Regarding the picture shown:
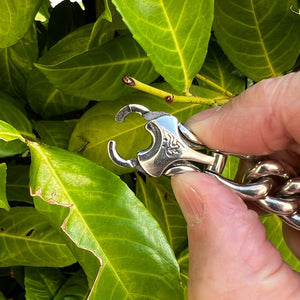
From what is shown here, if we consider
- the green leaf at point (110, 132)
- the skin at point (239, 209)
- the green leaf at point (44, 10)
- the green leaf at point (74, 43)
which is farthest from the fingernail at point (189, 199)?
the green leaf at point (44, 10)

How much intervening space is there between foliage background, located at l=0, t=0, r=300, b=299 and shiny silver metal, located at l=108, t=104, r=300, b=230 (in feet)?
0.09

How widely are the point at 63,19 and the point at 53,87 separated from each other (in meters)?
0.12

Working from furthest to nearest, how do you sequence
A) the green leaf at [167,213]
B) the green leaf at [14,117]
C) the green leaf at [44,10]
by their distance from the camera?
1. the green leaf at [44,10]
2. the green leaf at [167,213]
3. the green leaf at [14,117]

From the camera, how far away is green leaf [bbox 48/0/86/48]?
71 cm

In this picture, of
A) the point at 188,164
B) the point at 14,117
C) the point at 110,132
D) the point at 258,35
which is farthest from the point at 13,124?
the point at 258,35

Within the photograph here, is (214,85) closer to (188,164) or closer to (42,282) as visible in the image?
(188,164)

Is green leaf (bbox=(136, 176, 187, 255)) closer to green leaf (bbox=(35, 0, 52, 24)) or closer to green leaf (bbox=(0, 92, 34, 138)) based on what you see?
green leaf (bbox=(0, 92, 34, 138))

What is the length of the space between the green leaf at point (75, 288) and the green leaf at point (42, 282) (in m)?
0.02

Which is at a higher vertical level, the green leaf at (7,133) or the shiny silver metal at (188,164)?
the green leaf at (7,133)

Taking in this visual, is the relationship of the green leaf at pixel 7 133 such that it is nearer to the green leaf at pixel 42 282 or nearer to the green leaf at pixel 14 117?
the green leaf at pixel 14 117

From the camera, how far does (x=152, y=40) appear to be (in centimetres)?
52

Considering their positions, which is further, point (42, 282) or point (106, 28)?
point (42, 282)

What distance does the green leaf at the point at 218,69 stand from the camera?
706mm

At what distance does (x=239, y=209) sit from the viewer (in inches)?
20.5
